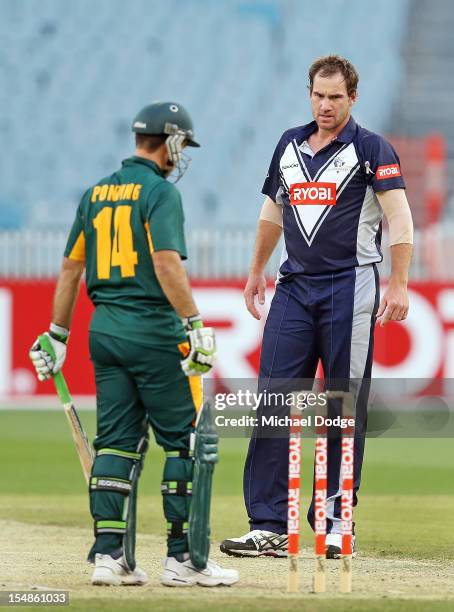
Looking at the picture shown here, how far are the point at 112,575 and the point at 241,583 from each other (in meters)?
0.53

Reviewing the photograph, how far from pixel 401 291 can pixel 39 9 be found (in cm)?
2059

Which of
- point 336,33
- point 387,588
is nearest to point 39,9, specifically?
point 336,33

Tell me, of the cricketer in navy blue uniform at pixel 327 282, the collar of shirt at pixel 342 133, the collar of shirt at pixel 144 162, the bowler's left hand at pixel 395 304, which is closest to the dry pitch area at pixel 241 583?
the cricketer in navy blue uniform at pixel 327 282

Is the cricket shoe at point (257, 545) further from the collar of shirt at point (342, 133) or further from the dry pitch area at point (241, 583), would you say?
the collar of shirt at point (342, 133)

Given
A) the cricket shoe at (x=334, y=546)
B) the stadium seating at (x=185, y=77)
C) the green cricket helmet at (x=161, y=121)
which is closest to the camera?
the green cricket helmet at (x=161, y=121)

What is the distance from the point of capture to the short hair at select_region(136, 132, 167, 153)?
548 centimetres

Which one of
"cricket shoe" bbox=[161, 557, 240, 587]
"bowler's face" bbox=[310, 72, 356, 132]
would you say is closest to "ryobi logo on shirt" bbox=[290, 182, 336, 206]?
"bowler's face" bbox=[310, 72, 356, 132]

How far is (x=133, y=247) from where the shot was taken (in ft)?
17.6

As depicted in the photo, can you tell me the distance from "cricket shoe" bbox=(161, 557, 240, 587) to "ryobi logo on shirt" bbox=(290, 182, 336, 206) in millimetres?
1933

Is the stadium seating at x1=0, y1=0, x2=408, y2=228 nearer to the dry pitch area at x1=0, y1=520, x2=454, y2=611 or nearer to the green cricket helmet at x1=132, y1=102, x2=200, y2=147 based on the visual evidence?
the dry pitch area at x1=0, y1=520, x2=454, y2=611

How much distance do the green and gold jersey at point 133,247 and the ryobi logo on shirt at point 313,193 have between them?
1194mm

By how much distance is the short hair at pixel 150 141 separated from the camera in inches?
216

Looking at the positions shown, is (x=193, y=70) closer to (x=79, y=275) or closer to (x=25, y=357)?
(x=25, y=357)

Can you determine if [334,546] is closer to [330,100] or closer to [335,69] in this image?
[330,100]
